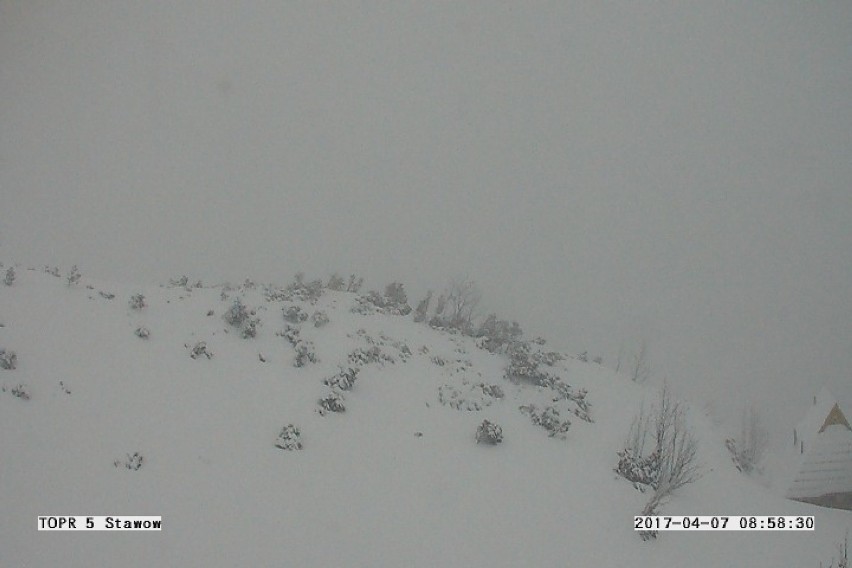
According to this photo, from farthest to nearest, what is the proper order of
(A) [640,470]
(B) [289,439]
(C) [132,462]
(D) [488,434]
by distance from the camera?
(D) [488,434], (A) [640,470], (B) [289,439], (C) [132,462]

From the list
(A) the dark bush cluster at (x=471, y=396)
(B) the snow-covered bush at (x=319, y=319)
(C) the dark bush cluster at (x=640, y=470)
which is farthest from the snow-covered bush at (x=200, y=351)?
(C) the dark bush cluster at (x=640, y=470)

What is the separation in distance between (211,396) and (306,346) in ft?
14.4

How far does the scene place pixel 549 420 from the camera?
16312mm

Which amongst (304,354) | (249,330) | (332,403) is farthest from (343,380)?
(249,330)

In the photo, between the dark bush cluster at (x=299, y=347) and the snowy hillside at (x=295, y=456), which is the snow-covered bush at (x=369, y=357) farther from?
the dark bush cluster at (x=299, y=347)

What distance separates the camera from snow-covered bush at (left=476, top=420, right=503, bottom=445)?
547 inches

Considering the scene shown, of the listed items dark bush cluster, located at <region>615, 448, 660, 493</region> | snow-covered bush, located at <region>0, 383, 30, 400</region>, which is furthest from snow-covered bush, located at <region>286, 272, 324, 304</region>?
dark bush cluster, located at <region>615, 448, 660, 493</region>

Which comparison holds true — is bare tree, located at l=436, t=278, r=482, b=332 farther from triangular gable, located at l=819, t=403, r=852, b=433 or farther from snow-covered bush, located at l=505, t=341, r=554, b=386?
triangular gable, located at l=819, t=403, r=852, b=433

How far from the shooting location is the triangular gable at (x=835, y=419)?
19.9m

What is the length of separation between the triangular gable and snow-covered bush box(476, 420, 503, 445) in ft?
60.4

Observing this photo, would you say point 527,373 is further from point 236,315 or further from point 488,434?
point 236,315

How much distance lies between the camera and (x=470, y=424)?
15.1 m

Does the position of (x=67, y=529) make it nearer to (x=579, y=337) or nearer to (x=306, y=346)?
(x=306, y=346)

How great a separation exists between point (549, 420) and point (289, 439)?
1030 cm
